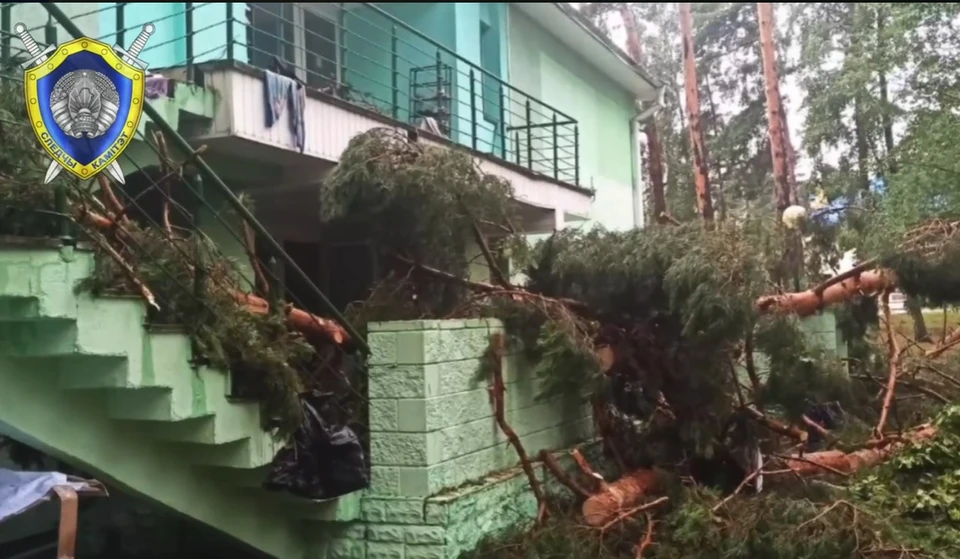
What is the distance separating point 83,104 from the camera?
3434mm

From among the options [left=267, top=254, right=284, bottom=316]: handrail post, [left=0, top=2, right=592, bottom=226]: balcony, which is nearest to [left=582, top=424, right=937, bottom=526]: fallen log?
[left=267, top=254, right=284, bottom=316]: handrail post

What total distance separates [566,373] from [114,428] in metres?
2.77

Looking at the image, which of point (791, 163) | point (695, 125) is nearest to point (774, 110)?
point (791, 163)

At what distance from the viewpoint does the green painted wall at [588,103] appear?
1196 centimetres

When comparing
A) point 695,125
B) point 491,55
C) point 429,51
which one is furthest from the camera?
point 695,125

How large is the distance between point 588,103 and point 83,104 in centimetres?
1143

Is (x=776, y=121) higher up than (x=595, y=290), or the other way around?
(x=776, y=121)

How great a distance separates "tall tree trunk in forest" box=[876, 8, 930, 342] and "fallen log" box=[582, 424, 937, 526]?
1493 mm

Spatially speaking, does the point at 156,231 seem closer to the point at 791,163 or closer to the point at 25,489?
the point at 25,489

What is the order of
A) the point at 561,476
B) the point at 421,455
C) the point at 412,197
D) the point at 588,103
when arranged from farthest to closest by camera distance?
the point at 588,103 → the point at 561,476 → the point at 412,197 → the point at 421,455

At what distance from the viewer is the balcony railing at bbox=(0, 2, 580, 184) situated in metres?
7.18

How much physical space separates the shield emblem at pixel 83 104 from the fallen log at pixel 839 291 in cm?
503

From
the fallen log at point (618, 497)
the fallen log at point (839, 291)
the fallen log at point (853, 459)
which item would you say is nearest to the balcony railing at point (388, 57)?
the fallen log at point (839, 291)

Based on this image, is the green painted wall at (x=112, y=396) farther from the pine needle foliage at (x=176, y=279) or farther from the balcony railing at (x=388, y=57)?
the balcony railing at (x=388, y=57)
